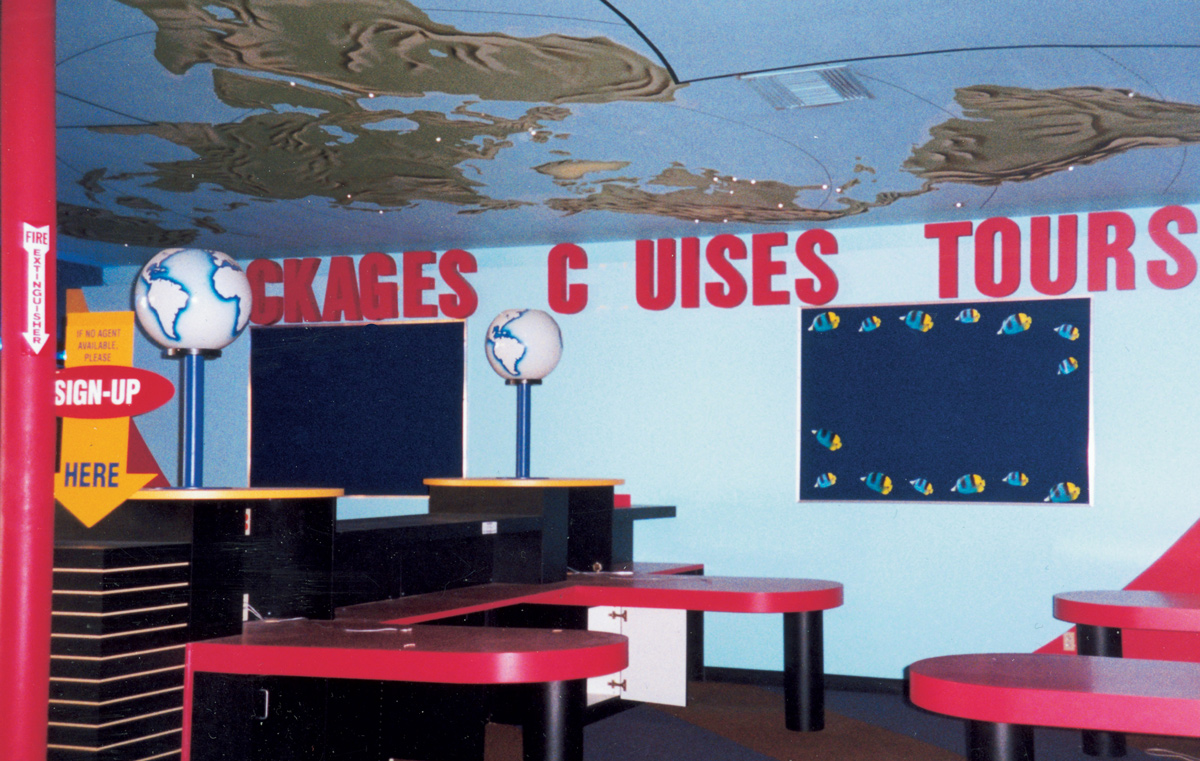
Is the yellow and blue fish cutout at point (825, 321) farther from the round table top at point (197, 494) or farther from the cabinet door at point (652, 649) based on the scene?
the round table top at point (197, 494)

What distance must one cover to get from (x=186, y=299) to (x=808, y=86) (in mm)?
2158

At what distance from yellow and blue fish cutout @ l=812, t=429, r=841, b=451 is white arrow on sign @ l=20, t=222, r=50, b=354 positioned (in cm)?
439

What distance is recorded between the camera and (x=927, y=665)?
122 inches

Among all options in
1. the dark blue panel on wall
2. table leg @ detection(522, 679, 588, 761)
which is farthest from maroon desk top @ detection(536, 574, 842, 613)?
the dark blue panel on wall

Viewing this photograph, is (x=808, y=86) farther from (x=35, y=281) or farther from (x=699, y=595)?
(x=35, y=281)

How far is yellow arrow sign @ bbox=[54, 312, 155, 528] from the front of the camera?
9.17 ft

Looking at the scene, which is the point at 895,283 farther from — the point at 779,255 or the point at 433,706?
the point at 433,706

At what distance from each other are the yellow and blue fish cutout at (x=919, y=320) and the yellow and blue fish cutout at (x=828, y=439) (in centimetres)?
72

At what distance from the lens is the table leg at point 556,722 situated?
3096 millimetres

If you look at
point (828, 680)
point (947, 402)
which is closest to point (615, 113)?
point (947, 402)

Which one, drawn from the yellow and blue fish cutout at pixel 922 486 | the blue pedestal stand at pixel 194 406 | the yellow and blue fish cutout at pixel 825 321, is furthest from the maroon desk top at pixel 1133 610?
the blue pedestal stand at pixel 194 406

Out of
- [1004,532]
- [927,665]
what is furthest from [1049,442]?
[927,665]

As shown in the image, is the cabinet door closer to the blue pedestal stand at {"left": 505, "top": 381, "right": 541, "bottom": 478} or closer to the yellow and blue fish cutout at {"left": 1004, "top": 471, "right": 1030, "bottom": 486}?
the blue pedestal stand at {"left": 505, "top": 381, "right": 541, "bottom": 478}

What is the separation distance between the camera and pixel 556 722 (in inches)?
122
